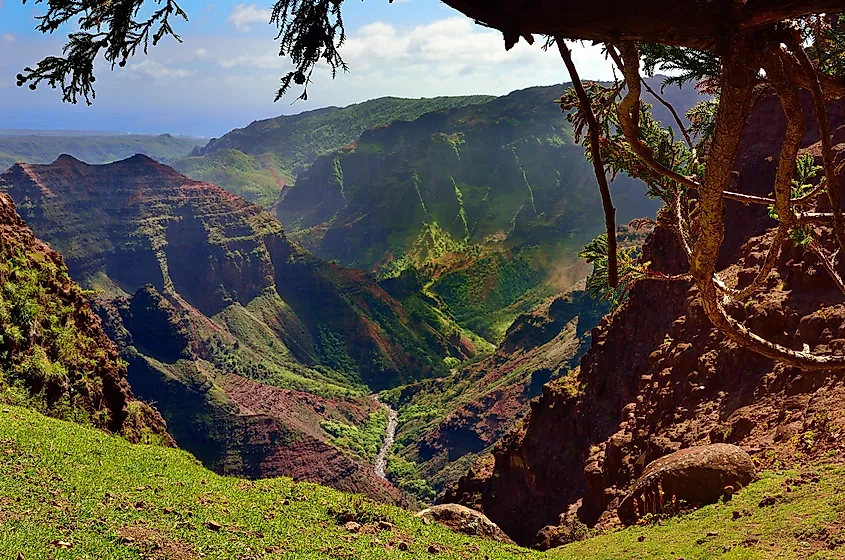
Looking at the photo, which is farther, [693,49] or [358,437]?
[358,437]

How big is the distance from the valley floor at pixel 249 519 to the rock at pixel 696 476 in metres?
0.45

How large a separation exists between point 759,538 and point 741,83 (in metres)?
8.54

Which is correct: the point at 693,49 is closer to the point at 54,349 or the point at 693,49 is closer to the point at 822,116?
the point at 822,116

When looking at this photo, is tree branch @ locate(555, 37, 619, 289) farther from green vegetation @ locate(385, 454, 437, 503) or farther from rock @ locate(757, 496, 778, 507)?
green vegetation @ locate(385, 454, 437, 503)

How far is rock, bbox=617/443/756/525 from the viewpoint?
12.5 metres

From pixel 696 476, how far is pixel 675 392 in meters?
5.89

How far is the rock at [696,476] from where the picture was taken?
12.5 metres

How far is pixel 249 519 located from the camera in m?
10.3

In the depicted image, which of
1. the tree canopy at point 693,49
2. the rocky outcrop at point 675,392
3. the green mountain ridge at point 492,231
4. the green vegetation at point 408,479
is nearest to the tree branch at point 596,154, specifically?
the tree canopy at point 693,49

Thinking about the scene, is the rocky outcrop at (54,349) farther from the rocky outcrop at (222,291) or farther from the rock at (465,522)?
the rocky outcrop at (222,291)

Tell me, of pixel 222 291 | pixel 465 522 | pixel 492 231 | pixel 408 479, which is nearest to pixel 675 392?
pixel 465 522

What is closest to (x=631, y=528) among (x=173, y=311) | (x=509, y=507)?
(x=509, y=507)

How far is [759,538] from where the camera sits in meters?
9.66

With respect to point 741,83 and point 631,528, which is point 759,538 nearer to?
point 631,528
